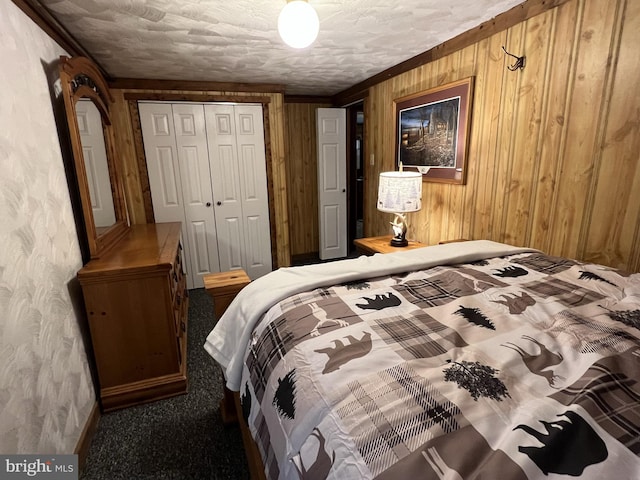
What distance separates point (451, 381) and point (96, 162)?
2.49 m

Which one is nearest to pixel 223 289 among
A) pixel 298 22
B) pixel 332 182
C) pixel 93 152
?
pixel 298 22

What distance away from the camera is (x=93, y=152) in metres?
2.15

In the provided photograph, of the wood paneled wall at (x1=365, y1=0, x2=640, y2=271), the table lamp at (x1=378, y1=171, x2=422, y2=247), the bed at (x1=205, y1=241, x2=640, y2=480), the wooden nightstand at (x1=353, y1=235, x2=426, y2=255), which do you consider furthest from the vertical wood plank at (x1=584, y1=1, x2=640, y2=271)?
the wooden nightstand at (x1=353, y1=235, x2=426, y2=255)

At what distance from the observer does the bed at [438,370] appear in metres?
0.56

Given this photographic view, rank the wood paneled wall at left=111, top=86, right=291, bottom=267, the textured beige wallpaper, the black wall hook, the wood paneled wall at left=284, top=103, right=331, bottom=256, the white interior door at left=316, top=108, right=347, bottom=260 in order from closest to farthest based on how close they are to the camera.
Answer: the textured beige wallpaper < the black wall hook < the wood paneled wall at left=111, top=86, right=291, bottom=267 < the white interior door at left=316, top=108, right=347, bottom=260 < the wood paneled wall at left=284, top=103, right=331, bottom=256

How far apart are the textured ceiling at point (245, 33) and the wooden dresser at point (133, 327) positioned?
4.43 ft

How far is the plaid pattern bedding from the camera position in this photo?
1.83 ft

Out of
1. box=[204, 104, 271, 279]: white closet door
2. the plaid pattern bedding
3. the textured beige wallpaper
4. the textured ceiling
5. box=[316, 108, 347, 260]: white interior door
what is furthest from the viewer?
box=[316, 108, 347, 260]: white interior door

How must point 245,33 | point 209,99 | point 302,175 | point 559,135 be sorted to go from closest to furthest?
point 559,135 < point 245,33 < point 209,99 < point 302,175

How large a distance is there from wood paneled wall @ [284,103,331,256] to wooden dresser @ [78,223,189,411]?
2.55 metres

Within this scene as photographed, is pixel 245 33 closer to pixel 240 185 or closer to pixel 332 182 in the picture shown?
pixel 240 185

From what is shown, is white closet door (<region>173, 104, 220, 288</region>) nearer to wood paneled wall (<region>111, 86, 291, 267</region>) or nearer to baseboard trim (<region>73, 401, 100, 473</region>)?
wood paneled wall (<region>111, 86, 291, 267</region>)

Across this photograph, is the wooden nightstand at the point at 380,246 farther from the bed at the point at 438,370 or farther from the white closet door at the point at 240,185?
the white closet door at the point at 240,185

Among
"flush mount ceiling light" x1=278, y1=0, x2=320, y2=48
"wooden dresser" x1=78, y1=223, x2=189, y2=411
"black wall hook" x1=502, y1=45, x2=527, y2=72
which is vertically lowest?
"wooden dresser" x1=78, y1=223, x2=189, y2=411
